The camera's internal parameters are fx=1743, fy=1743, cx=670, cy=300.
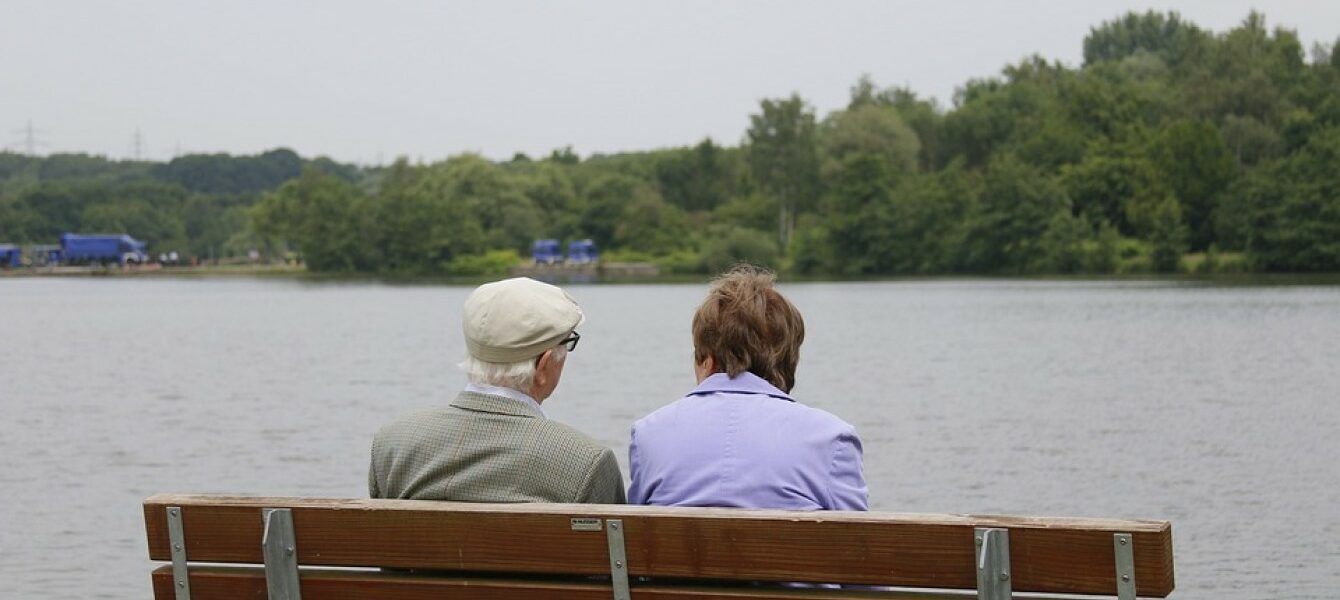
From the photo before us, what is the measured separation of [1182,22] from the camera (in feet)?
561

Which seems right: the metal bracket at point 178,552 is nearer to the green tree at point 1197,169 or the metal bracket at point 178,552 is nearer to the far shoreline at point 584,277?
the far shoreline at point 584,277

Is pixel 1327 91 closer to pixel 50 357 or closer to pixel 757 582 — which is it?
pixel 50 357

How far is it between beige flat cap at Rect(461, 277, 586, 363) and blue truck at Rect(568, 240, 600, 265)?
141 m

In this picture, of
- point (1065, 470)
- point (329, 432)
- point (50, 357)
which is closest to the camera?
point (1065, 470)

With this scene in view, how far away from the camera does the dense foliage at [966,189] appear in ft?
348

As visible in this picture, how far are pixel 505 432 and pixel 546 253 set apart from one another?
144022 mm

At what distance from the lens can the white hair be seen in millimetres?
4582

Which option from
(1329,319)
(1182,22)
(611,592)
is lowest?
(1329,319)

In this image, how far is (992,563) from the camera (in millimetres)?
3816

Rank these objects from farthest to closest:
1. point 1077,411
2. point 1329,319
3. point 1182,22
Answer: point 1182,22 < point 1329,319 < point 1077,411

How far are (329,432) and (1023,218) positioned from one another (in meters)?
92.0

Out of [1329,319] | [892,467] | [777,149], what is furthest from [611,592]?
[777,149]

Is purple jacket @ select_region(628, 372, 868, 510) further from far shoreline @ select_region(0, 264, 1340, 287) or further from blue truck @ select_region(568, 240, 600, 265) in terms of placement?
blue truck @ select_region(568, 240, 600, 265)

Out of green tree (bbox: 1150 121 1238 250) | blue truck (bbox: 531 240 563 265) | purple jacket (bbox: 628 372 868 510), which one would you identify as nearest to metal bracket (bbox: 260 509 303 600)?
purple jacket (bbox: 628 372 868 510)
